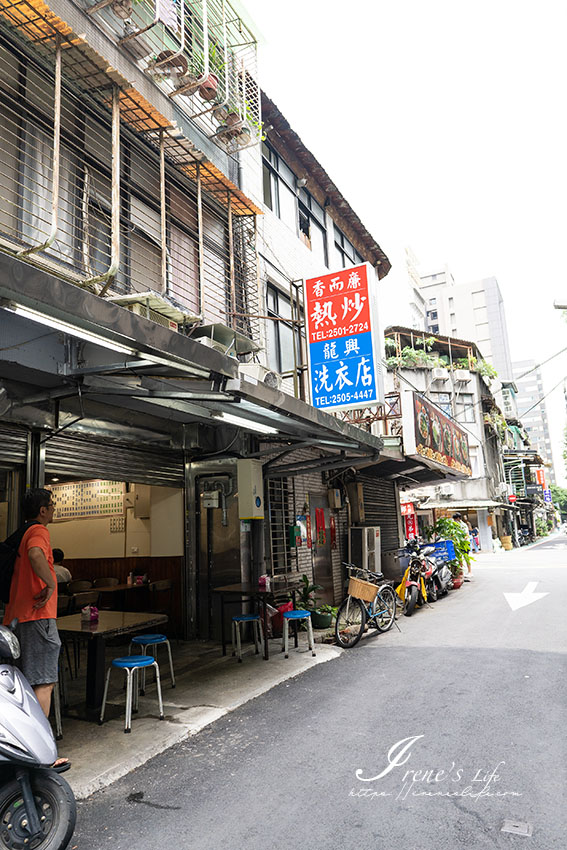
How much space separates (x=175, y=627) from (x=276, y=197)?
9480 mm

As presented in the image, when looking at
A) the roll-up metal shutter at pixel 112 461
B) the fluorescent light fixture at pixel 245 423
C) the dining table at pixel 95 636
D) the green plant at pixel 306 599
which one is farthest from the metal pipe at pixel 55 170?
the green plant at pixel 306 599

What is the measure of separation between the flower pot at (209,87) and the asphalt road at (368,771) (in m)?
8.48

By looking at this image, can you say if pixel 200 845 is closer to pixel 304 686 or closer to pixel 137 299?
pixel 304 686

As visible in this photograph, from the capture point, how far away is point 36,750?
10.1 ft

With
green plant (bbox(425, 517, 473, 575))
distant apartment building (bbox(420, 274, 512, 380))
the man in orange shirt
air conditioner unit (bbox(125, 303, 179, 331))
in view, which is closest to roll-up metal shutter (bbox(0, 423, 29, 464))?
air conditioner unit (bbox(125, 303, 179, 331))

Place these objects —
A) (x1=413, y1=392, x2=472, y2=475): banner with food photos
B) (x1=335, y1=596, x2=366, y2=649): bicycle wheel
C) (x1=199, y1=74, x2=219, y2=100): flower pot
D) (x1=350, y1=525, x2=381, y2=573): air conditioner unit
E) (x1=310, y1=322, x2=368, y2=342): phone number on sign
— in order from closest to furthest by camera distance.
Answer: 1. (x1=199, y1=74, x2=219, y2=100): flower pot
2. (x1=335, y1=596, x2=366, y2=649): bicycle wheel
3. (x1=310, y1=322, x2=368, y2=342): phone number on sign
4. (x1=413, y1=392, x2=472, y2=475): banner with food photos
5. (x1=350, y1=525, x2=381, y2=573): air conditioner unit

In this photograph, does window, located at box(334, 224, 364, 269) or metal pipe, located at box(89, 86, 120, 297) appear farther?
window, located at box(334, 224, 364, 269)

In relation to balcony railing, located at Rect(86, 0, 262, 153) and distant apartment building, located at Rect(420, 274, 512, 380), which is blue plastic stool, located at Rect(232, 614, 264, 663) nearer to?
balcony railing, located at Rect(86, 0, 262, 153)

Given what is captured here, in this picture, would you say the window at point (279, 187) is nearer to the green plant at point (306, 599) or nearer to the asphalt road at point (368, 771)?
the green plant at point (306, 599)

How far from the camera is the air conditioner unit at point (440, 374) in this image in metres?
36.5

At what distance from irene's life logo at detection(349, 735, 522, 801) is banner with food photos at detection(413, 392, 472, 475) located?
868 centimetres

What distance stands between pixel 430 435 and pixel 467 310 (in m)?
62.9

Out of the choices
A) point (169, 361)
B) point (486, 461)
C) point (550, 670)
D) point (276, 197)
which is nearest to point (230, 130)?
point (276, 197)

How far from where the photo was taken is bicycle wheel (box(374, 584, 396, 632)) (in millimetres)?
9945
